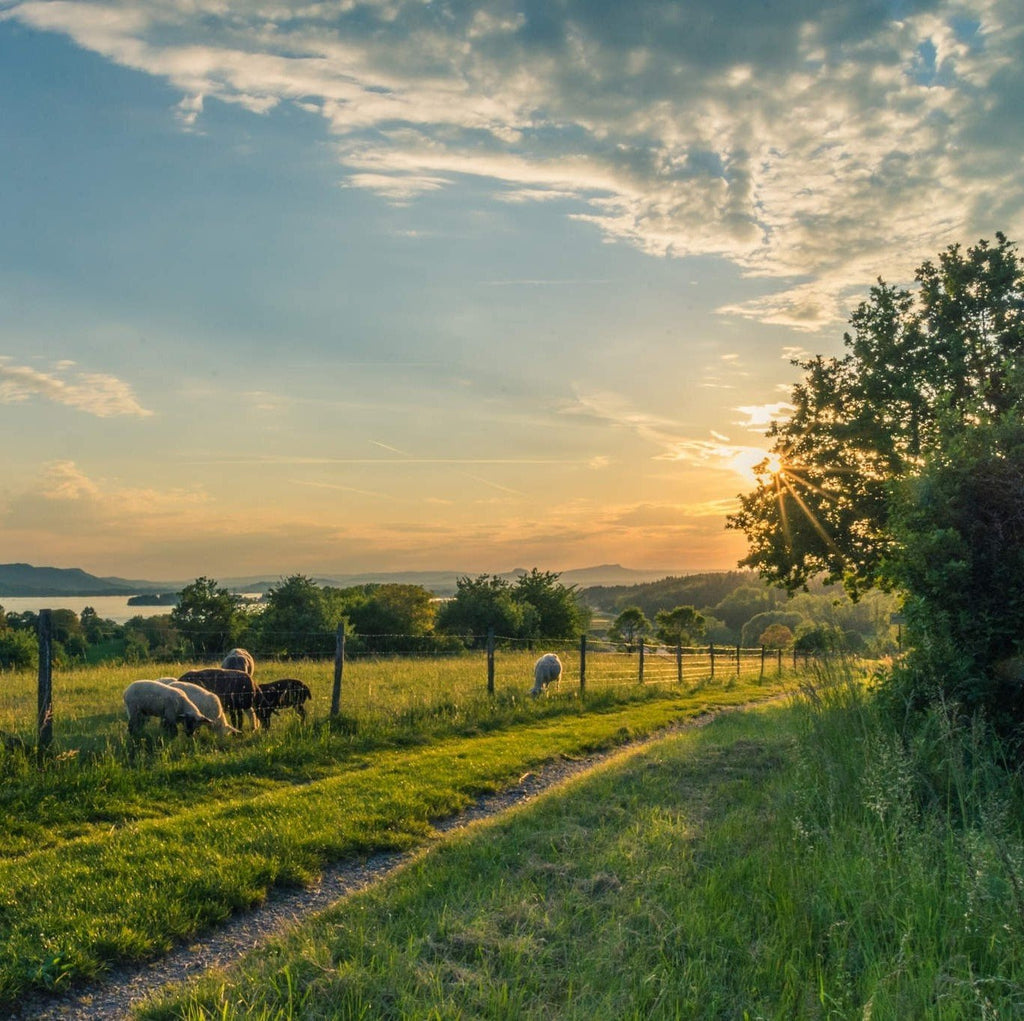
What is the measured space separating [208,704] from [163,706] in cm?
81

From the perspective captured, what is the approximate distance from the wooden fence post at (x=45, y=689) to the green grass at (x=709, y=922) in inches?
230

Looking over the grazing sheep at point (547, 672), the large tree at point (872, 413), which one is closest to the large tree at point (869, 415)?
the large tree at point (872, 413)

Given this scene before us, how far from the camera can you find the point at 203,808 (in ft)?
28.6

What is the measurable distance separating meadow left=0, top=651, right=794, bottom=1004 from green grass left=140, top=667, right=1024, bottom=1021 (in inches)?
39.5

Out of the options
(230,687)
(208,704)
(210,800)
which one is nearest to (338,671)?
(208,704)

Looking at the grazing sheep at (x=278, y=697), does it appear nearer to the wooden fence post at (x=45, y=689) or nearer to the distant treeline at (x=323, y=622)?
the wooden fence post at (x=45, y=689)

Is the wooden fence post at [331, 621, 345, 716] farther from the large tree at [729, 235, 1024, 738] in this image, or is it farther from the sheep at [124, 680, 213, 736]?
the large tree at [729, 235, 1024, 738]

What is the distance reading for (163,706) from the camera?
40.9 ft

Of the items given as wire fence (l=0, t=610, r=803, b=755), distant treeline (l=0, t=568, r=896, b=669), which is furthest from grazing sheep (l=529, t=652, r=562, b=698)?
distant treeline (l=0, t=568, r=896, b=669)

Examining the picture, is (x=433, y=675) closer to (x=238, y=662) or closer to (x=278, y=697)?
(x=238, y=662)

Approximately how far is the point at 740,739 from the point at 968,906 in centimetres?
891

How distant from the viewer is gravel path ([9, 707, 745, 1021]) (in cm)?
465

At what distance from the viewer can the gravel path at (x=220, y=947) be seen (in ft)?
15.3

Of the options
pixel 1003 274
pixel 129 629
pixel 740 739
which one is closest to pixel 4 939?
pixel 740 739
